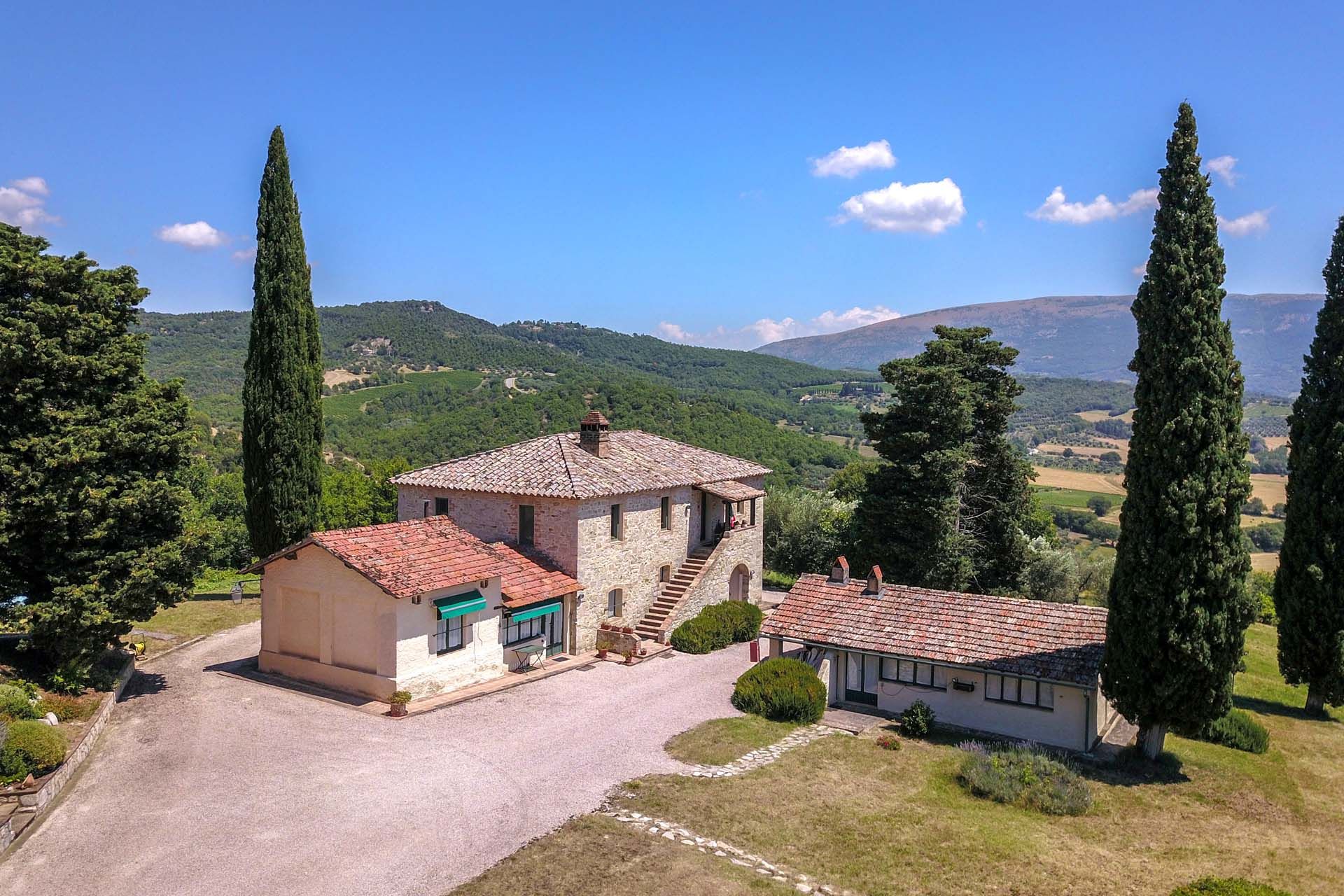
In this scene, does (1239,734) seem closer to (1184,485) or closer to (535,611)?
(1184,485)

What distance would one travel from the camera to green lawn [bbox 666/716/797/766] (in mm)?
19016

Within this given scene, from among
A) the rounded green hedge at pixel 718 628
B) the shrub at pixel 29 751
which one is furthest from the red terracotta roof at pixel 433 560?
the shrub at pixel 29 751

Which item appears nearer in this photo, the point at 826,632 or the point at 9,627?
the point at 9,627

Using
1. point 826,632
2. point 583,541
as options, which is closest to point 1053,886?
point 826,632

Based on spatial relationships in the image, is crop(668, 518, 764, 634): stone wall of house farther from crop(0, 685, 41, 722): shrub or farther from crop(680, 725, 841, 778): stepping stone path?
crop(0, 685, 41, 722): shrub

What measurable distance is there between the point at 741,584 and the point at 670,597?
5229 millimetres

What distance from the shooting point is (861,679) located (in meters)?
23.7

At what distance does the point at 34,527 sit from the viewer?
1877 cm

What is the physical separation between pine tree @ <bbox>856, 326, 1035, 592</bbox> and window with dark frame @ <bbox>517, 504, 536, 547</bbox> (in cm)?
1344

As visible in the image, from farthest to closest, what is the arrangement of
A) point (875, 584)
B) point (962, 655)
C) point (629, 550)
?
point (629, 550)
point (875, 584)
point (962, 655)

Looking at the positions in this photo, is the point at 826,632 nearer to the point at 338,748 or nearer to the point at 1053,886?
the point at 1053,886

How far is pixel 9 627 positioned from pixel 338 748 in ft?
25.2

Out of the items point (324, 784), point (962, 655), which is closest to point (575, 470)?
point (962, 655)

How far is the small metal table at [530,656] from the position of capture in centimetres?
2514
